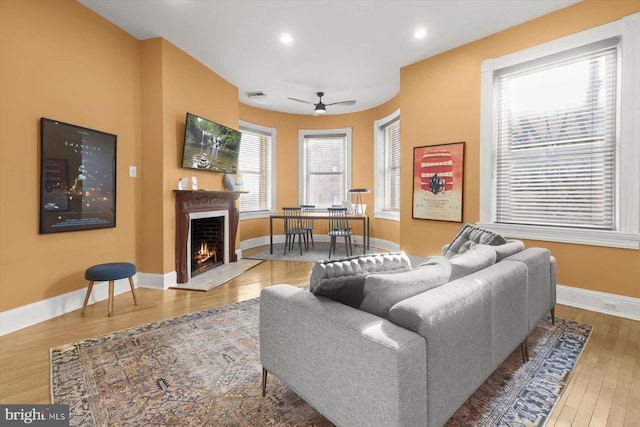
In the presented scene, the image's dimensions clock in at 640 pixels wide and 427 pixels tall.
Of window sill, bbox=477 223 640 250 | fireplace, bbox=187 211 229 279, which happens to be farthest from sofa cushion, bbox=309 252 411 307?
fireplace, bbox=187 211 229 279

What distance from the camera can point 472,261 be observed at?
196 centimetres

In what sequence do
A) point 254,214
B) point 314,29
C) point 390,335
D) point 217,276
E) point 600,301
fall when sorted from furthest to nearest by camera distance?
point 254,214 → point 217,276 → point 314,29 → point 600,301 → point 390,335

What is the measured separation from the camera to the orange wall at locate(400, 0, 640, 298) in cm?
303

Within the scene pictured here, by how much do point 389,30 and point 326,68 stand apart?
4.42ft

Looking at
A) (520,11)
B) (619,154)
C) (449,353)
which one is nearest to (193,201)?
(449,353)

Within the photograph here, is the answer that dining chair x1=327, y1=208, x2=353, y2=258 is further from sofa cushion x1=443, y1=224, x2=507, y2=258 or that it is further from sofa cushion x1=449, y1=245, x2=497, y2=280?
sofa cushion x1=449, y1=245, x2=497, y2=280

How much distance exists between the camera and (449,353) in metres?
1.29

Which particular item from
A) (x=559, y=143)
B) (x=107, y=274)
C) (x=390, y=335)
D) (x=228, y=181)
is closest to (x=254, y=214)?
(x=228, y=181)

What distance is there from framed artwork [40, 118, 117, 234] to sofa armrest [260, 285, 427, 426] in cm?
265

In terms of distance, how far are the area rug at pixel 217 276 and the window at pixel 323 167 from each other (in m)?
2.71

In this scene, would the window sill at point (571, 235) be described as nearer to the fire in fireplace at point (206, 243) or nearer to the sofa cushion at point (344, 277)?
the sofa cushion at point (344, 277)

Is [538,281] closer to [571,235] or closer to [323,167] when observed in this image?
[571,235]

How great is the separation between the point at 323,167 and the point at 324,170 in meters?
0.08

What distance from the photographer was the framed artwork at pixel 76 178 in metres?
2.88
